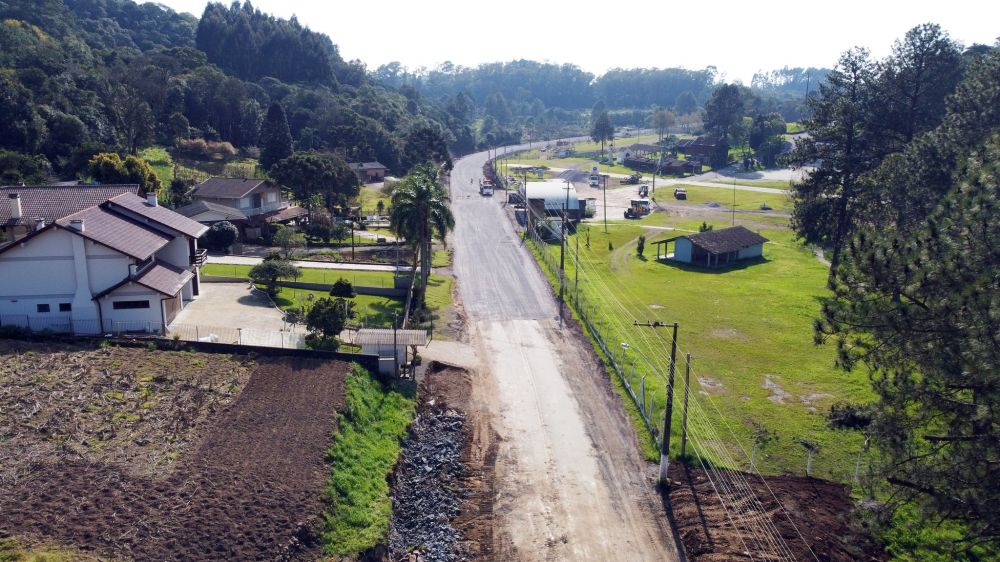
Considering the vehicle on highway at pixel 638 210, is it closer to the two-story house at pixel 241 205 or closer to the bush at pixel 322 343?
the two-story house at pixel 241 205

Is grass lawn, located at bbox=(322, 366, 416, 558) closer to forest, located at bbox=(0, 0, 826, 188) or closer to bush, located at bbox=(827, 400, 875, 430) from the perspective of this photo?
bush, located at bbox=(827, 400, 875, 430)

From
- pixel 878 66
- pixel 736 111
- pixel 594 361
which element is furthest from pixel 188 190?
pixel 736 111

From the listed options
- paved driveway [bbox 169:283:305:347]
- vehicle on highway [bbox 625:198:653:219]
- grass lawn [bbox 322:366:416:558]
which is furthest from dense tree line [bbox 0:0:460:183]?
grass lawn [bbox 322:366:416:558]

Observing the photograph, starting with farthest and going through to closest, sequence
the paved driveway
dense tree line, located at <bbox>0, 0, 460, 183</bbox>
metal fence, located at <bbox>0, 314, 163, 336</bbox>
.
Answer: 1. dense tree line, located at <bbox>0, 0, 460, 183</bbox>
2. the paved driveway
3. metal fence, located at <bbox>0, 314, 163, 336</bbox>

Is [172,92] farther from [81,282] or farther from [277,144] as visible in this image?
[81,282]

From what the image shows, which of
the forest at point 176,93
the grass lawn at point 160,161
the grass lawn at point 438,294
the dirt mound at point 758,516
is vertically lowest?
the dirt mound at point 758,516

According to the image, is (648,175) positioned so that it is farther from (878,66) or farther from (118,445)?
(118,445)

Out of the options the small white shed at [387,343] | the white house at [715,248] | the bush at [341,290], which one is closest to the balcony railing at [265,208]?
the bush at [341,290]
